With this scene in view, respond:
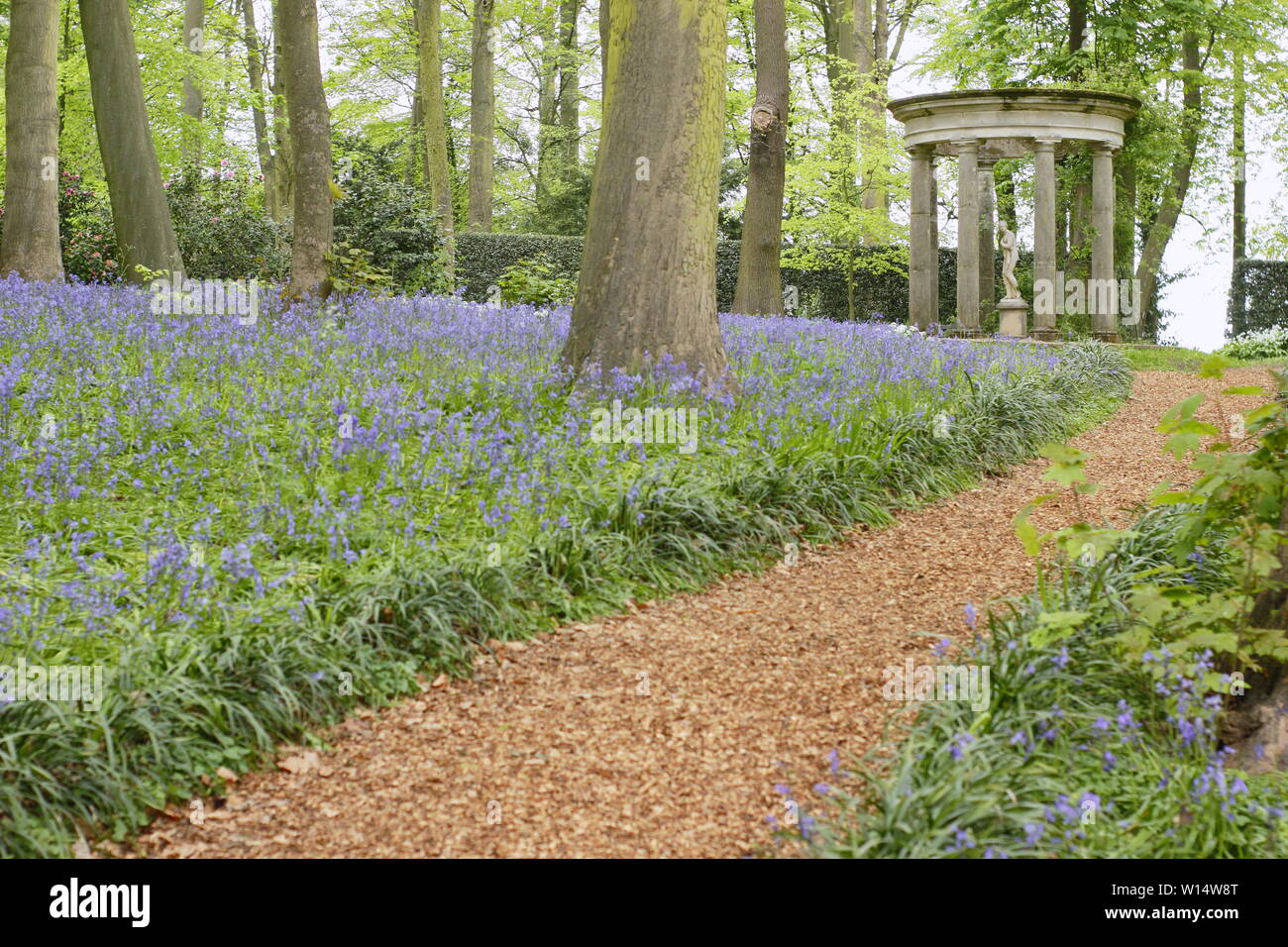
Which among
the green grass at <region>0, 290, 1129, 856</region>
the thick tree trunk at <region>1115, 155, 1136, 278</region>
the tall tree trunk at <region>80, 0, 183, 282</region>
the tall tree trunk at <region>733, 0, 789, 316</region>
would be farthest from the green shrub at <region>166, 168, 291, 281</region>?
the thick tree trunk at <region>1115, 155, 1136, 278</region>

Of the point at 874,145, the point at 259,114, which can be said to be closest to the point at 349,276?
the point at 874,145

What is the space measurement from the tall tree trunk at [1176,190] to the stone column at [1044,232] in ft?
21.8

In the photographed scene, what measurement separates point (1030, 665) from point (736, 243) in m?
24.2

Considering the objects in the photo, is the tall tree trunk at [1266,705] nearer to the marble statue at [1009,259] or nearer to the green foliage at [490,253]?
the marble statue at [1009,259]

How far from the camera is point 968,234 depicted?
68.1 feet

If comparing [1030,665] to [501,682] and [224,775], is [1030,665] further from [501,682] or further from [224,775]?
[224,775]

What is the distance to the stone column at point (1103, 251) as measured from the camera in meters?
21.8

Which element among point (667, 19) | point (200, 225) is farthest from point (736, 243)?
point (667, 19)

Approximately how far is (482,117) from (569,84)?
29.8 feet

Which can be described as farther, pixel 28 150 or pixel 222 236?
pixel 222 236

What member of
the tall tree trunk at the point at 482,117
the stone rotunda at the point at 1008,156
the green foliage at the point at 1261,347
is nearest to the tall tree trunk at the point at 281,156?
the tall tree trunk at the point at 482,117

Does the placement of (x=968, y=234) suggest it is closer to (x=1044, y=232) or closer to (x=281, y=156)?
(x=1044, y=232)

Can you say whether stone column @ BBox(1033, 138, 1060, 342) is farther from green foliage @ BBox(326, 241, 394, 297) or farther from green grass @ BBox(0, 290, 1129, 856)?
green foliage @ BBox(326, 241, 394, 297)

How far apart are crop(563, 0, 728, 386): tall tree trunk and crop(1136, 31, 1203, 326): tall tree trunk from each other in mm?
21332
